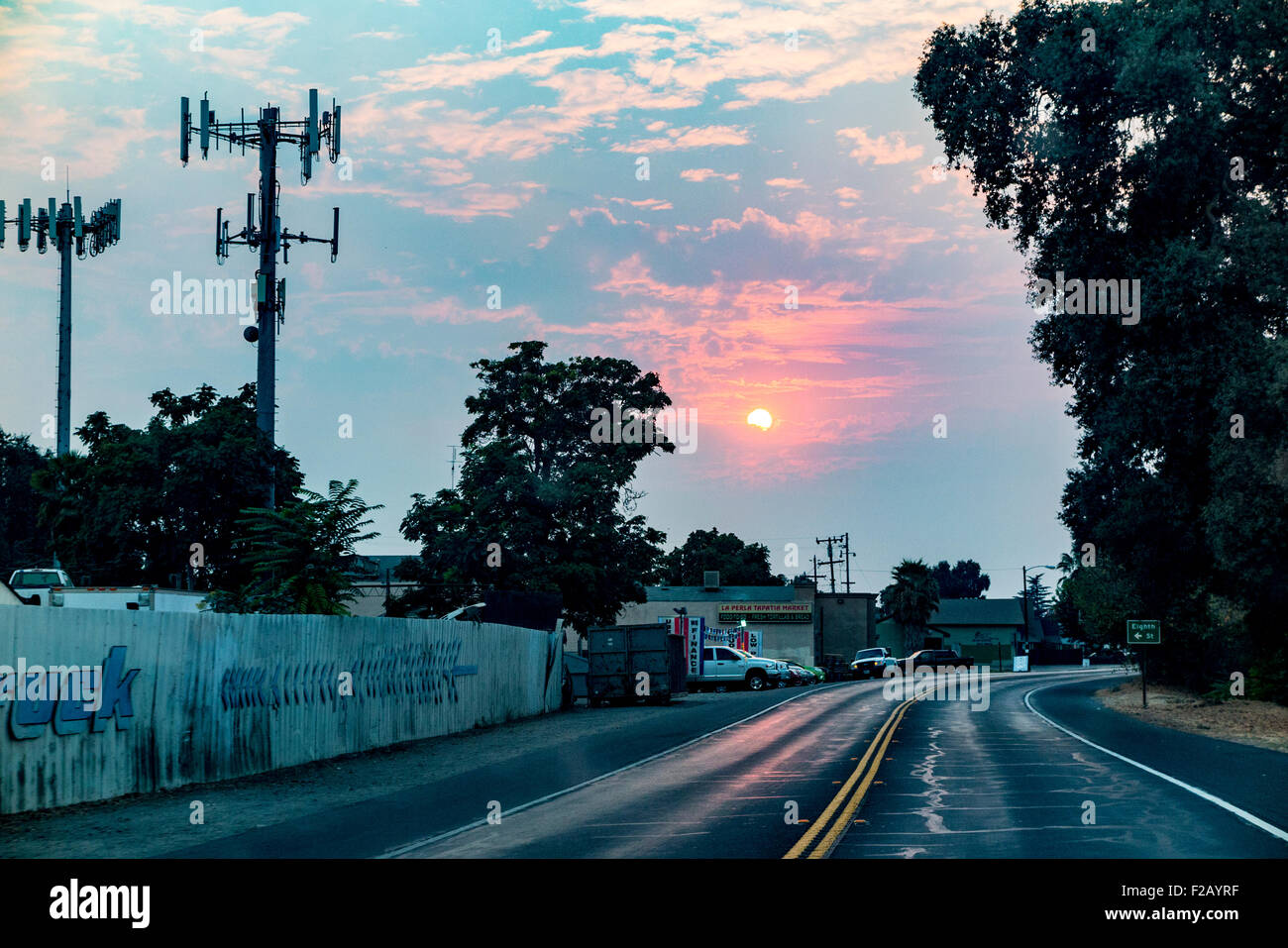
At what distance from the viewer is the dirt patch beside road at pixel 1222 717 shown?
2647 cm

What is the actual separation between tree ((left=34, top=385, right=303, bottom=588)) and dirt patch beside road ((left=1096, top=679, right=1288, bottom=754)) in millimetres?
29994

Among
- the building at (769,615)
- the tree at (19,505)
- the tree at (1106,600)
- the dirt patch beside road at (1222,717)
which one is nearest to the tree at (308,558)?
the dirt patch beside road at (1222,717)

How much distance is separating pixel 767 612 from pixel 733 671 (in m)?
36.2

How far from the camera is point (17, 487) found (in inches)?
2945

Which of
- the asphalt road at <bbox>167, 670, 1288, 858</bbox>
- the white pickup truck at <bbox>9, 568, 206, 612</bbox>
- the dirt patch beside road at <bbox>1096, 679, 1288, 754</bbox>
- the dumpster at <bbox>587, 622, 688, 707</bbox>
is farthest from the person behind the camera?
the dumpster at <bbox>587, 622, 688, 707</bbox>

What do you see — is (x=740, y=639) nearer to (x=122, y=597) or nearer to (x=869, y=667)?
(x=869, y=667)

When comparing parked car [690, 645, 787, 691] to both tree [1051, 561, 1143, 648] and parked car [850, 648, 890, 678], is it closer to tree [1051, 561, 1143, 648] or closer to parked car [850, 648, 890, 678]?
tree [1051, 561, 1143, 648]

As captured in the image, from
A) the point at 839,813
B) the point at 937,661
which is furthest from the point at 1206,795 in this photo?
the point at 937,661

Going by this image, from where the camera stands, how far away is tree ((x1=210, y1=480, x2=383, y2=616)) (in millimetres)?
25094

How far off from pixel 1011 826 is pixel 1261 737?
53.6ft

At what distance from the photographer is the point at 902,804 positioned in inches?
573

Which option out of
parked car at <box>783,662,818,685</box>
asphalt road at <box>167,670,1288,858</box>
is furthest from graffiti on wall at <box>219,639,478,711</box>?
parked car at <box>783,662,818,685</box>

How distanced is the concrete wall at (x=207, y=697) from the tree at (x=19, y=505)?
156 feet
